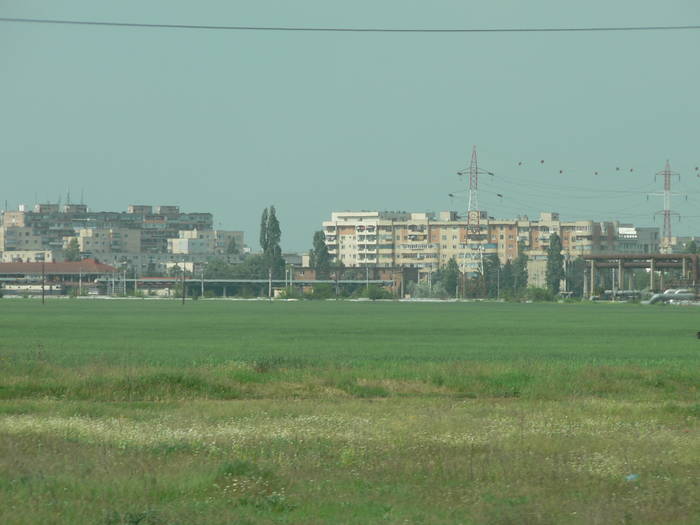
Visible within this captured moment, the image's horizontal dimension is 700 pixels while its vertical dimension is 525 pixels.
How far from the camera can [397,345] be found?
205ft

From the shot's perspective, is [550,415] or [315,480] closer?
[315,480]

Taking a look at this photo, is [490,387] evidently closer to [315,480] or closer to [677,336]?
[315,480]

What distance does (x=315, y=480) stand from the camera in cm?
1759

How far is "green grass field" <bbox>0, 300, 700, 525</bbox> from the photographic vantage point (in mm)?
15789

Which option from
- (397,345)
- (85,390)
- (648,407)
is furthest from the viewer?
(397,345)

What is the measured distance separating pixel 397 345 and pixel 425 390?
28416mm

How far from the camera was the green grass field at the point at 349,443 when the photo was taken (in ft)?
51.8

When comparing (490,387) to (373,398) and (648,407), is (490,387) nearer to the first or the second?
(373,398)

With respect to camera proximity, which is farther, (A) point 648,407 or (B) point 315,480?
(A) point 648,407

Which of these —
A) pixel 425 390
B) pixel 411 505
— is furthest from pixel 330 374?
pixel 411 505

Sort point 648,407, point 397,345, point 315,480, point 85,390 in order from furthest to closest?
point 397,345 → point 85,390 → point 648,407 → point 315,480

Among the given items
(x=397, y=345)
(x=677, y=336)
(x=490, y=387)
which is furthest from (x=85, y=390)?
(x=677, y=336)

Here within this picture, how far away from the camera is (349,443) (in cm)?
2145

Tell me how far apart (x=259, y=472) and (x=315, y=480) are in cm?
79
